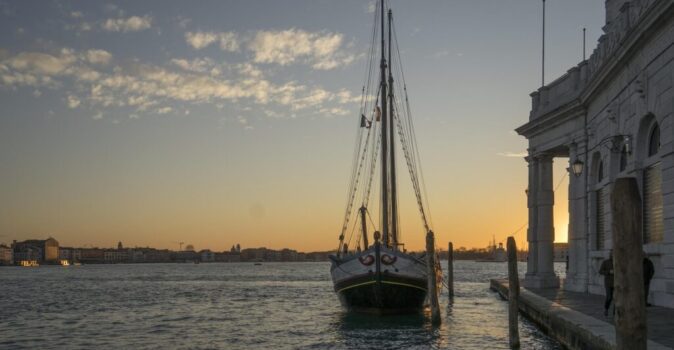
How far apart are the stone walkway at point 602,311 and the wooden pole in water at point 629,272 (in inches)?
155

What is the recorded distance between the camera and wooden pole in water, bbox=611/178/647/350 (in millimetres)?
9102

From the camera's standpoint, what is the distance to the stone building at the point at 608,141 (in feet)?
60.0

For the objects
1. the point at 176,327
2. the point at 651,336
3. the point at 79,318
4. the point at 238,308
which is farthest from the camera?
the point at 238,308

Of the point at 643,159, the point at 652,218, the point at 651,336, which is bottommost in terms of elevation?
the point at 651,336

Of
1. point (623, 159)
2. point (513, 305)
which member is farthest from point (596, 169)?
point (513, 305)

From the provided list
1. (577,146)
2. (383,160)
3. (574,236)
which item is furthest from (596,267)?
(383,160)

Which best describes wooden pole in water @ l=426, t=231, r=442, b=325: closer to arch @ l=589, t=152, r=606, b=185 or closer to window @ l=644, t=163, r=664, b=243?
arch @ l=589, t=152, r=606, b=185

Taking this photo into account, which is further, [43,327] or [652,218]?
[43,327]

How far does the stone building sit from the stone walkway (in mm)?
789

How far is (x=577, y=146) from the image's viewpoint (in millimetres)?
28938

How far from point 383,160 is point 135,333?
13.2m

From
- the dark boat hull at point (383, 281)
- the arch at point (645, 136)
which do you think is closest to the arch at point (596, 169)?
the arch at point (645, 136)

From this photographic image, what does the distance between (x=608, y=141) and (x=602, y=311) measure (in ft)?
22.7

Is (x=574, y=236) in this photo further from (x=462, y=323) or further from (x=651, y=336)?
(x=651, y=336)
